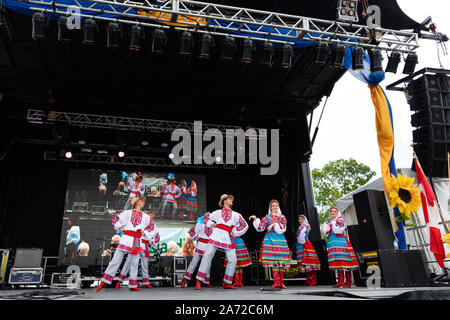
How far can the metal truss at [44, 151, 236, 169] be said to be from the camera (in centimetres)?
1041

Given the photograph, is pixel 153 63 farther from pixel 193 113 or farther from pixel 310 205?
pixel 310 205

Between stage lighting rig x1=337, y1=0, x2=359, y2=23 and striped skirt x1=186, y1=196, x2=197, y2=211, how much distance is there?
22.4 feet

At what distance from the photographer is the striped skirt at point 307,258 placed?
7.03 metres

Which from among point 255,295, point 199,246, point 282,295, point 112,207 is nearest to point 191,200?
point 112,207

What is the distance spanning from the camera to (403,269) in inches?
203

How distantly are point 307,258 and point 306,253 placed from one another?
0.35 ft

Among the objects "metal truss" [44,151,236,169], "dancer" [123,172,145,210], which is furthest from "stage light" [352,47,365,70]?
"dancer" [123,172,145,210]

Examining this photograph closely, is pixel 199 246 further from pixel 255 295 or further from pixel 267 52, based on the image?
pixel 267 52

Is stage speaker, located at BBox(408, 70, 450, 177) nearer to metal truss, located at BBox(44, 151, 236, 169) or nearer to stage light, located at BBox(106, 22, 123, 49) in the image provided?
stage light, located at BBox(106, 22, 123, 49)

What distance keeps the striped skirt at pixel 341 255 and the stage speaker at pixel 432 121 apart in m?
2.37
